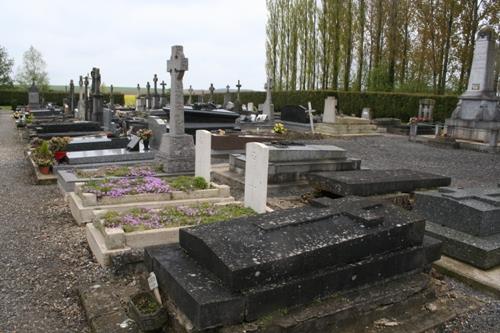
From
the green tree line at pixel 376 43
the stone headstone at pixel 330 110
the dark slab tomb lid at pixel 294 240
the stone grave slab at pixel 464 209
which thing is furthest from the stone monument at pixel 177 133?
the green tree line at pixel 376 43

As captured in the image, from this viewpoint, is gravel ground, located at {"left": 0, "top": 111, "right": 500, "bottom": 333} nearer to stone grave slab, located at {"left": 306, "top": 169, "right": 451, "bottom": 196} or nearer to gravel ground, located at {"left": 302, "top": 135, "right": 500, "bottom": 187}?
gravel ground, located at {"left": 302, "top": 135, "right": 500, "bottom": 187}

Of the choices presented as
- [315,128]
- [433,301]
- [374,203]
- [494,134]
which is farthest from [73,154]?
[494,134]

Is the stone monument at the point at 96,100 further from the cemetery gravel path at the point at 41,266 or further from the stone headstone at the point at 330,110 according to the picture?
the cemetery gravel path at the point at 41,266

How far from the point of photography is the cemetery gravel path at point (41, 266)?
3.85 m

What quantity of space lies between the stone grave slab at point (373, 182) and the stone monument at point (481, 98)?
9.83m

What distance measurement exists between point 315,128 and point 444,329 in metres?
16.9

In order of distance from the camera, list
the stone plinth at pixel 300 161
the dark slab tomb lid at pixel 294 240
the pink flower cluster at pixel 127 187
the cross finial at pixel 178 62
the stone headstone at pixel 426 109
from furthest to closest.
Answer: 1. the stone headstone at pixel 426 109
2. the stone plinth at pixel 300 161
3. the cross finial at pixel 178 62
4. the pink flower cluster at pixel 127 187
5. the dark slab tomb lid at pixel 294 240

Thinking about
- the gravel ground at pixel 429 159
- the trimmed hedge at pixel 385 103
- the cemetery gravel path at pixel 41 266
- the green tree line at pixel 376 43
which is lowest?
the cemetery gravel path at pixel 41 266

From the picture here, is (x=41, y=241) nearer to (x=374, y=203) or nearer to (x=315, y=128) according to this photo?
(x=374, y=203)

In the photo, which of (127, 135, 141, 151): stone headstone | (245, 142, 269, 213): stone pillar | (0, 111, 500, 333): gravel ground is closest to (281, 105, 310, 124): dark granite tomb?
(0, 111, 500, 333): gravel ground

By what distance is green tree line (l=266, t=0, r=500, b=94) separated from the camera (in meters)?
25.3

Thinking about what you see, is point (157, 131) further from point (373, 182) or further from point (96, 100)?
point (96, 100)

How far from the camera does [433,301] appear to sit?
12.4ft

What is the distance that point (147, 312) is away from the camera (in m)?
3.30
